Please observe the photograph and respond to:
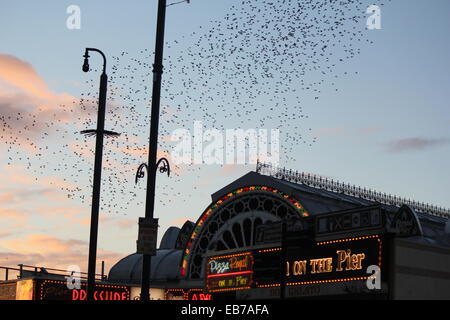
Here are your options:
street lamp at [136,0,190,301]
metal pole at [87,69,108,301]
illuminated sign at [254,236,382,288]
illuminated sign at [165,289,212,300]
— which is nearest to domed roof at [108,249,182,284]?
illuminated sign at [165,289,212,300]

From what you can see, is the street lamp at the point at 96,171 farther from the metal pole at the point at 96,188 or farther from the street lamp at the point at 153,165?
the street lamp at the point at 153,165

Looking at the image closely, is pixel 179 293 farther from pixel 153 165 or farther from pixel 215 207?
pixel 153 165

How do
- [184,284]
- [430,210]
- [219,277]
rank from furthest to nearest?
[430,210] → [184,284] → [219,277]

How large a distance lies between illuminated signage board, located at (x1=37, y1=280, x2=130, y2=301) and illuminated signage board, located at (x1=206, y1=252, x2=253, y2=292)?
691 cm

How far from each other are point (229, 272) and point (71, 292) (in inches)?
378

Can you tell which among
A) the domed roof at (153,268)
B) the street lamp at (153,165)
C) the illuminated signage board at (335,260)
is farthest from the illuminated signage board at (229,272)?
the domed roof at (153,268)

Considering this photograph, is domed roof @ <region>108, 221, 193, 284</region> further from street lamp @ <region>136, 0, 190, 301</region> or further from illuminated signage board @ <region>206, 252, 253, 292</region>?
street lamp @ <region>136, 0, 190, 301</region>

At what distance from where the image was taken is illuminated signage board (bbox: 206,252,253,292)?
3938cm

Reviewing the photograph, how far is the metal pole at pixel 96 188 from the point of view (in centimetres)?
2288

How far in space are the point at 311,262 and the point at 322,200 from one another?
17.4 metres
